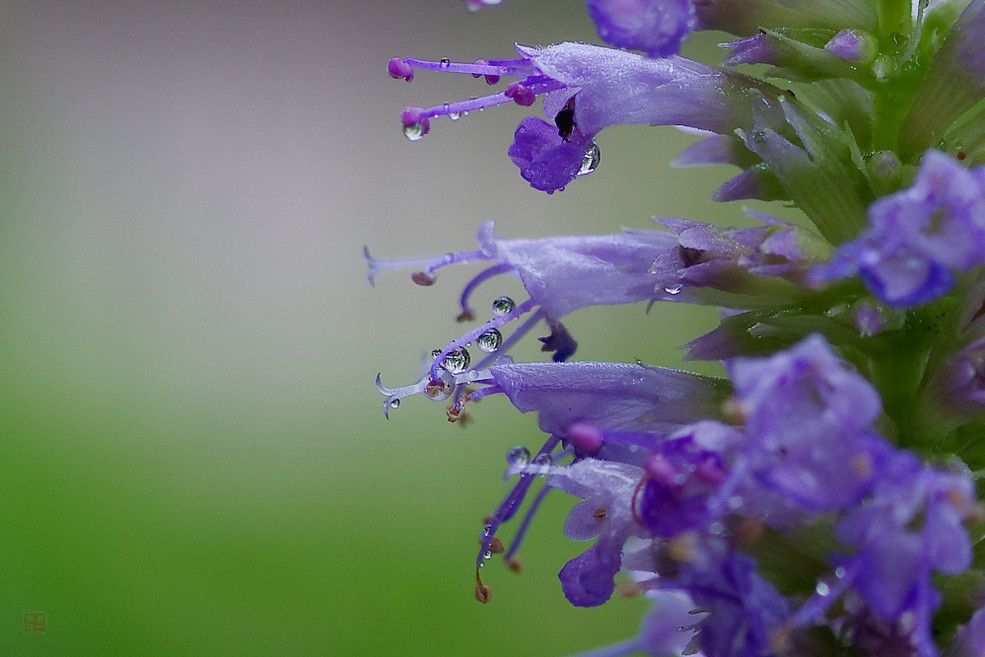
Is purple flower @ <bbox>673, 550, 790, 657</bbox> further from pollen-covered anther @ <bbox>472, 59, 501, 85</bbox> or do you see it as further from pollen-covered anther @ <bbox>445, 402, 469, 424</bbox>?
pollen-covered anther @ <bbox>472, 59, 501, 85</bbox>

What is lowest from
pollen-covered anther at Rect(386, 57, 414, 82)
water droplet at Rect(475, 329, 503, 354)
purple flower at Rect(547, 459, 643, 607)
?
purple flower at Rect(547, 459, 643, 607)

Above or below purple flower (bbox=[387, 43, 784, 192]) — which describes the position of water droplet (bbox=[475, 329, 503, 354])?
below

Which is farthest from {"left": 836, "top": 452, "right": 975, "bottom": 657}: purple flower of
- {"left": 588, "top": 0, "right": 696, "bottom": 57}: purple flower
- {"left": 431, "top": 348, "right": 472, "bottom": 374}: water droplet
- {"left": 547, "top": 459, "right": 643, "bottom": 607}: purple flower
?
{"left": 431, "top": 348, "right": 472, "bottom": 374}: water droplet

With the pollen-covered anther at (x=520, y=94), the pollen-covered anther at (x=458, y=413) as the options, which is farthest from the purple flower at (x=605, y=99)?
the pollen-covered anther at (x=458, y=413)

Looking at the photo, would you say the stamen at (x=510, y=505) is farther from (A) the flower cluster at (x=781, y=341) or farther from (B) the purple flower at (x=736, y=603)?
(B) the purple flower at (x=736, y=603)

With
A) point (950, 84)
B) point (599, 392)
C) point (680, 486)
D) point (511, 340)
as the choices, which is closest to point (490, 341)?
point (511, 340)

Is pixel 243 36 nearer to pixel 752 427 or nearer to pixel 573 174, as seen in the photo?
pixel 573 174

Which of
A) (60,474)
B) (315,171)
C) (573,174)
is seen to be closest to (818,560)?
(573,174)
